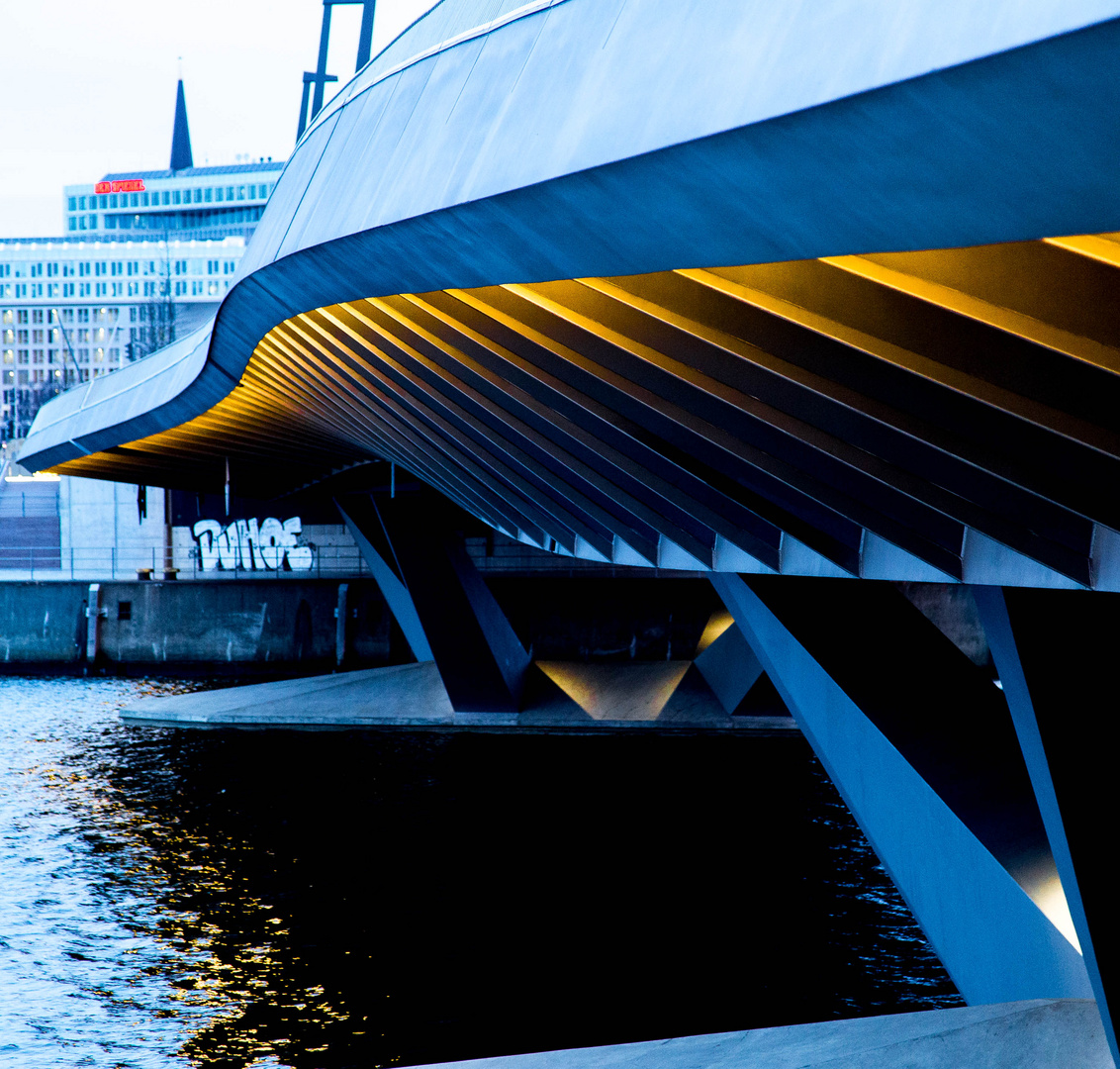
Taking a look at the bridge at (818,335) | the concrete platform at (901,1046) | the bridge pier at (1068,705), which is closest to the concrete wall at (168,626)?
the bridge at (818,335)

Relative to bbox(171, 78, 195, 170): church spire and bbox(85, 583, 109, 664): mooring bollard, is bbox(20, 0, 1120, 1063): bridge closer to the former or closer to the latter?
bbox(85, 583, 109, 664): mooring bollard

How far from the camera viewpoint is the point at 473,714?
92.5 feet

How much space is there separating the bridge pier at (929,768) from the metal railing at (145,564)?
3244 centimetres

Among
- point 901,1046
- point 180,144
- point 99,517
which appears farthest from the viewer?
point 180,144

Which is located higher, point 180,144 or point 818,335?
point 180,144

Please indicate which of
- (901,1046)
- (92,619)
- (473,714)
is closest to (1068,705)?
(901,1046)

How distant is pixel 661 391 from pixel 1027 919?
421 centimetres

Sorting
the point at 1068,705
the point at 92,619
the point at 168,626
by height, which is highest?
the point at 1068,705

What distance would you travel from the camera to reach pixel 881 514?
6.57 meters

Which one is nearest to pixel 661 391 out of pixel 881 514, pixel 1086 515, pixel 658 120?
pixel 881 514

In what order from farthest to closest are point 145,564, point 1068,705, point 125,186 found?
point 125,186, point 145,564, point 1068,705

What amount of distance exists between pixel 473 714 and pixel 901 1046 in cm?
2076

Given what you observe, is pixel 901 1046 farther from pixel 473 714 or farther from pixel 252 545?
pixel 252 545

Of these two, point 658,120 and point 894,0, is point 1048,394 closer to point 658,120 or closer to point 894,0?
point 658,120
